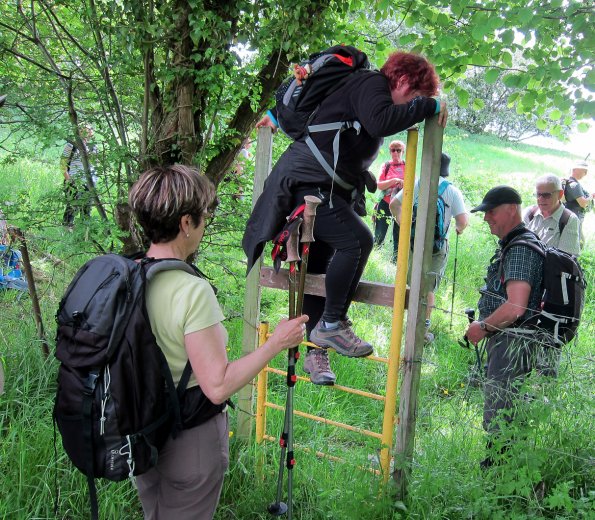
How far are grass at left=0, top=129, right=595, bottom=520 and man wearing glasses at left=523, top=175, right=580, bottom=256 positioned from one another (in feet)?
5.53

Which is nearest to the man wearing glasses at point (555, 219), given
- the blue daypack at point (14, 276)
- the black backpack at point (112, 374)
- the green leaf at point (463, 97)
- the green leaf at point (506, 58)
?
the green leaf at point (463, 97)

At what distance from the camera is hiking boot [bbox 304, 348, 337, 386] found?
9.12 ft

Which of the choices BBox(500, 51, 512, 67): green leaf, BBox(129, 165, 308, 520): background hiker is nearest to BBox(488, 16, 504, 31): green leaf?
BBox(500, 51, 512, 67): green leaf

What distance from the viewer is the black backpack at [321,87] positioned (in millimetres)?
2502

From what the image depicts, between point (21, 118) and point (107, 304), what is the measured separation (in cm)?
271

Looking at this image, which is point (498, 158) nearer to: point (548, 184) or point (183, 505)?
point (548, 184)

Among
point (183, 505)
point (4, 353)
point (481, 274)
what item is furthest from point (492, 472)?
point (481, 274)

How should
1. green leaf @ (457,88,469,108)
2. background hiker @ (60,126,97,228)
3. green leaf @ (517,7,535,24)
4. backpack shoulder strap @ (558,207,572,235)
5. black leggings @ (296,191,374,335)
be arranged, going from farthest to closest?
backpack shoulder strap @ (558,207,572,235), green leaf @ (457,88,469,108), background hiker @ (60,126,97,228), green leaf @ (517,7,535,24), black leggings @ (296,191,374,335)

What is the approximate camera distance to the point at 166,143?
12.0 feet

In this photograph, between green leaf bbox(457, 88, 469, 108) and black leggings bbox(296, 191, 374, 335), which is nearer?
black leggings bbox(296, 191, 374, 335)

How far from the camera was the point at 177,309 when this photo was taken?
1810mm

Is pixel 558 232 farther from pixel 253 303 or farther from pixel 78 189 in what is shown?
pixel 78 189

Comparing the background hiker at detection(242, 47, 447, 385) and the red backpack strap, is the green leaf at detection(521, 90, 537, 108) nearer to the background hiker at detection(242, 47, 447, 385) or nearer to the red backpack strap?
the background hiker at detection(242, 47, 447, 385)

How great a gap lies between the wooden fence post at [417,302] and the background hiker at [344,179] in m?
0.18
